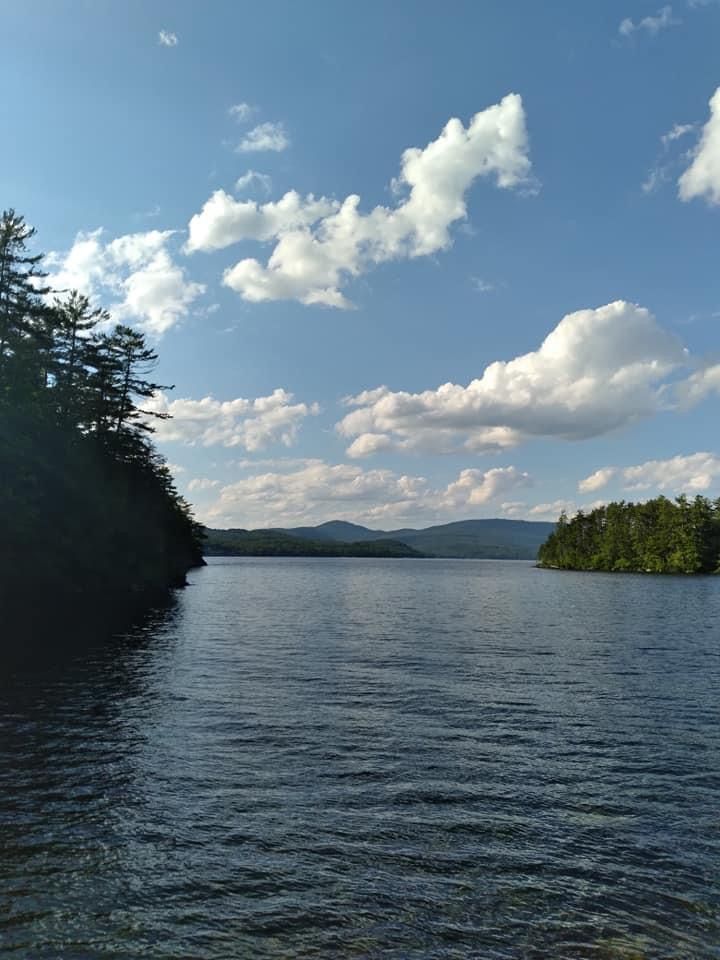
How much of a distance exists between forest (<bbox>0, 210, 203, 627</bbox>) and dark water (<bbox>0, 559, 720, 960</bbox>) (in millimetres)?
21205

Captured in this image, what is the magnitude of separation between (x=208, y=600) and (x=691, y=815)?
6896cm

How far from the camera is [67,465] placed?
58.3 meters

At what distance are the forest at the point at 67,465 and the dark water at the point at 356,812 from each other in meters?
21.2

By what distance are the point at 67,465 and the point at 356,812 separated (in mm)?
52218

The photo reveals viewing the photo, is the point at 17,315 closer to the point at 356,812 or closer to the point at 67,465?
the point at 67,465

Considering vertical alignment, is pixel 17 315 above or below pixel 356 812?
above

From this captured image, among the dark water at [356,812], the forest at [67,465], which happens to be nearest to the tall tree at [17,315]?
the forest at [67,465]

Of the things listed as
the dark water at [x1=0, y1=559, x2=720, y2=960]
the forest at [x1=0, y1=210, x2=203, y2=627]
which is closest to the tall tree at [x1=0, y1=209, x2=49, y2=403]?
the forest at [x1=0, y1=210, x2=203, y2=627]

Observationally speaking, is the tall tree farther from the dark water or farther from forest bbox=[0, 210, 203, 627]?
the dark water

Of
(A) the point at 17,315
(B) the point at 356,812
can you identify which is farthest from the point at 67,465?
(B) the point at 356,812

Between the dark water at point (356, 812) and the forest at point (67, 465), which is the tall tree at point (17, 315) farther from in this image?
the dark water at point (356, 812)

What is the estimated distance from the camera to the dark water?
10.3 meters

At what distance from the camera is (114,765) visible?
1795 cm

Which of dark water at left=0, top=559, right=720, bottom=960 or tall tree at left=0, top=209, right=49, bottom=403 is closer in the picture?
dark water at left=0, top=559, right=720, bottom=960
